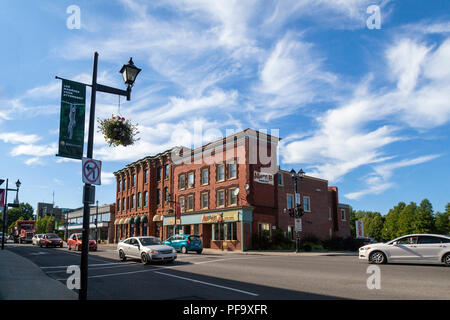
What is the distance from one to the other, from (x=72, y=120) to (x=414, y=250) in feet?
49.2

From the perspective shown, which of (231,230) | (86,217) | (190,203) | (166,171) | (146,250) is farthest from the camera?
(166,171)

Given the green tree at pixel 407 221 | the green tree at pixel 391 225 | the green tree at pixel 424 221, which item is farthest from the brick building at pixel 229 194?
the green tree at pixel 391 225

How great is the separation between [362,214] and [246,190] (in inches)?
5187

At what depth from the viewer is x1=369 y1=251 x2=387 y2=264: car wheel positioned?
1617 cm

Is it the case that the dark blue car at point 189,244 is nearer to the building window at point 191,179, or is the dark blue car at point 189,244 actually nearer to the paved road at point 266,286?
the building window at point 191,179

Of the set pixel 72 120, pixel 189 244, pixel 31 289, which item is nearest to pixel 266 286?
pixel 31 289

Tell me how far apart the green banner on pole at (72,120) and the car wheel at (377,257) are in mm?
14084

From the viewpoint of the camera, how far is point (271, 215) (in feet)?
121

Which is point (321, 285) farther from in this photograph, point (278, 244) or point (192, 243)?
point (278, 244)

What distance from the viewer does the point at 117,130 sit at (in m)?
10.1

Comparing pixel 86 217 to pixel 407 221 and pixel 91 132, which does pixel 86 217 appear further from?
pixel 407 221

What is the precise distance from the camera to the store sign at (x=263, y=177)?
35.5m

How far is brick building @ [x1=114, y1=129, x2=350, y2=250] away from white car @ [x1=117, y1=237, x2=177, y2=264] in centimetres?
1559
